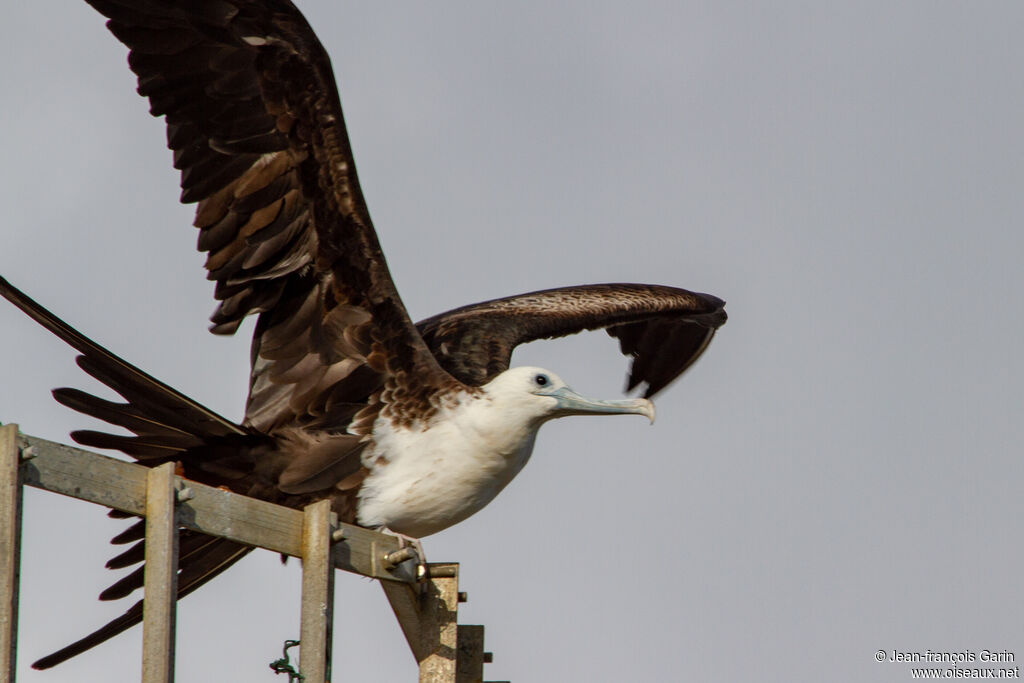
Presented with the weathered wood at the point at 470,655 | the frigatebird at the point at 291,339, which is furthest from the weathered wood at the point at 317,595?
the frigatebird at the point at 291,339

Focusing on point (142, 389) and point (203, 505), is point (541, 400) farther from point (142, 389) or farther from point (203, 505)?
point (203, 505)

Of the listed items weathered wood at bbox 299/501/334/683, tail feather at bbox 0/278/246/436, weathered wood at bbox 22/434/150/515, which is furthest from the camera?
tail feather at bbox 0/278/246/436

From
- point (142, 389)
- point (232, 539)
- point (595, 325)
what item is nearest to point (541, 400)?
point (142, 389)

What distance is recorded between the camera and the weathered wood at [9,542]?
13.1 feet

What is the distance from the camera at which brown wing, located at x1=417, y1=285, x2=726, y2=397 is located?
8.78 meters

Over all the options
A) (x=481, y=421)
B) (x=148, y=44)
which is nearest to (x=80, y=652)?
(x=481, y=421)

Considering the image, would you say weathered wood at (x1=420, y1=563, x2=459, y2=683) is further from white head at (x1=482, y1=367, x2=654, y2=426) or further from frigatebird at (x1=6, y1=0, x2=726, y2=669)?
white head at (x1=482, y1=367, x2=654, y2=426)

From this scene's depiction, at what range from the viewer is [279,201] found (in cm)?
728

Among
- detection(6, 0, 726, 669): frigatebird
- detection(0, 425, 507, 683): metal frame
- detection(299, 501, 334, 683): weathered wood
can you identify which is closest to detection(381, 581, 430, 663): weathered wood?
detection(0, 425, 507, 683): metal frame

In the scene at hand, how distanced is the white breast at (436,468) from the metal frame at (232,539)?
95cm

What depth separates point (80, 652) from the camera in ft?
21.3

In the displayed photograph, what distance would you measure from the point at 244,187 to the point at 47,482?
3.00 meters

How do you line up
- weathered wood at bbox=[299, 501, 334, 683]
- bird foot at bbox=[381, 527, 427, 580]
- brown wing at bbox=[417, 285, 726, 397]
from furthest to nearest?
brown wing at bbox=[417, 285, 726, 397] → bird foot at bbox=[381, 527, 427, 580] → weathered wood at bbox=[299, 501, 334, 683]

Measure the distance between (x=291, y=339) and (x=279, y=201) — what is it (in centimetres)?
63
